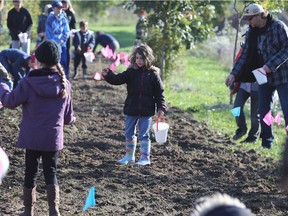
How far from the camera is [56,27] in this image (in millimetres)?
13242

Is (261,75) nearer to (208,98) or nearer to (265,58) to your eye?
(265,58)

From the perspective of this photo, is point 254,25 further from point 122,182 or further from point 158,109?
point 122,182

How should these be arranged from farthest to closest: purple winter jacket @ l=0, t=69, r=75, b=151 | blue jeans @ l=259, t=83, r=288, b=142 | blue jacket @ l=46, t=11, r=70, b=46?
blue jacket @ l=46, t=11, r=70, b=46 → blue jeans @ l=259, t=83, r=288, b=142 → purple winter jacket @ l=0, t=69, r=75, b=151

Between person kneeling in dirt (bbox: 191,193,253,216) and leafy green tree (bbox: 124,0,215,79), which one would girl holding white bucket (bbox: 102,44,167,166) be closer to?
person kneeling in dirt (bbox: 191,193,253,216)

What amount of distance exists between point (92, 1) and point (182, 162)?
31843 millimetres

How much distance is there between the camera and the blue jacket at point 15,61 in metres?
11.0

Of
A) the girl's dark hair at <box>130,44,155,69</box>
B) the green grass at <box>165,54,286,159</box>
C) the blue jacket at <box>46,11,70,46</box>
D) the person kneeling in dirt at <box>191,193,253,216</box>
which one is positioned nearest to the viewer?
the person kneeling in dirt at <box>191,193,253,216</box>

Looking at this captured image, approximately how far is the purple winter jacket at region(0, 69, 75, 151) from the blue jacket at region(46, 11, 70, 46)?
752 centimetres

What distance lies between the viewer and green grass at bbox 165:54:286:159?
11.1m

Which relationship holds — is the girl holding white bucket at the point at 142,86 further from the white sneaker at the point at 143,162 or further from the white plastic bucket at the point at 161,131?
the white sneaker at the point at 143,162

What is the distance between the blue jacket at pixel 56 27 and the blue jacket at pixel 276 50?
554 cm

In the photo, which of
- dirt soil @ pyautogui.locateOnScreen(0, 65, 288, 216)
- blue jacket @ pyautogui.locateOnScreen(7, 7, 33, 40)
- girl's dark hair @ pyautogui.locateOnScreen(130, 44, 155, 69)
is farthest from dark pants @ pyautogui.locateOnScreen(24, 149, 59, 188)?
blue jacket @ pyautogui.locateOnScreen(7, 7, 33, 40)

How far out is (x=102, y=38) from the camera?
70.3ft

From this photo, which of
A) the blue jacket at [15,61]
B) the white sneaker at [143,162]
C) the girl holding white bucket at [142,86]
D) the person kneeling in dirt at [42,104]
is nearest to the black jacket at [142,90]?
the girl holding white bucket at [142,86]
